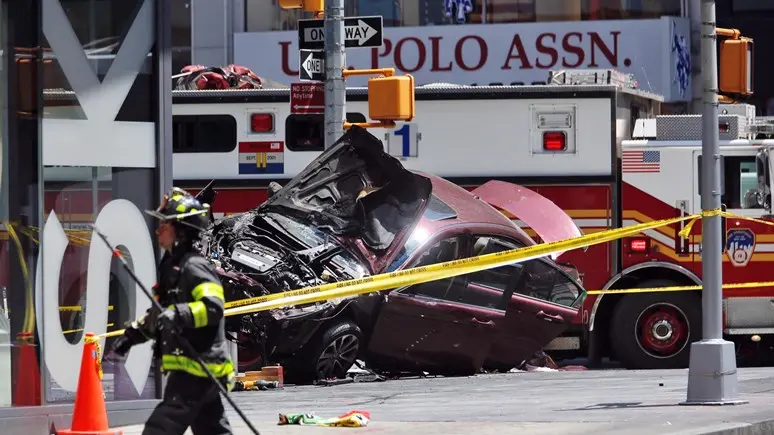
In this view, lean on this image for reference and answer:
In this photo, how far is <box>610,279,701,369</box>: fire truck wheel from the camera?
1775 cm

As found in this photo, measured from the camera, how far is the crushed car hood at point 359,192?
15.9 meters

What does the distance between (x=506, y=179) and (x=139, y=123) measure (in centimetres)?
702

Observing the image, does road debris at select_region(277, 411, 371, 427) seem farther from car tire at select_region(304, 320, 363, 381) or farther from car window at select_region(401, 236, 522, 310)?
car window at select_region(401, 236, 522, 310)

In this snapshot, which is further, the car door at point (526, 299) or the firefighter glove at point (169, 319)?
the car door at point (526, 299)

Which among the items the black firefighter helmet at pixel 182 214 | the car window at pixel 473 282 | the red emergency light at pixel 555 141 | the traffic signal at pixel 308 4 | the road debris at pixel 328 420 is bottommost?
the road debris at pixel 328 420

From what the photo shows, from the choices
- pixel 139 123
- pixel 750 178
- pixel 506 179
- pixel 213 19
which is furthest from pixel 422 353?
pixel 213 19

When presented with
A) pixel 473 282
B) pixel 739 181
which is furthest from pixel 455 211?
pixel 739 181

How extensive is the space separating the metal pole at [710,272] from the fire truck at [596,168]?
15.3 feet

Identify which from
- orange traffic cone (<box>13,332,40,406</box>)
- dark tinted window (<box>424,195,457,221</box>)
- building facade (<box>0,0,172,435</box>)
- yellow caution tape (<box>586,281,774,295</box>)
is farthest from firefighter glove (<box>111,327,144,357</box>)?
yellow caution tape (<box>586,281,774,295</box>)

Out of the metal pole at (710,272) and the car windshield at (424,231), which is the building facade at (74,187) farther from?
the car windshield at (424,231)

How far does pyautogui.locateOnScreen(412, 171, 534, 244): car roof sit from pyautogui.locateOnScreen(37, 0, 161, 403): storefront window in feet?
16.2

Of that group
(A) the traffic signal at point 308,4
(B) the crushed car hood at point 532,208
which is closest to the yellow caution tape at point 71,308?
(A) the traffic signal at point 308,4

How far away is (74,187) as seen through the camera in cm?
1116

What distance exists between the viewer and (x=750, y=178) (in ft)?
57.8
